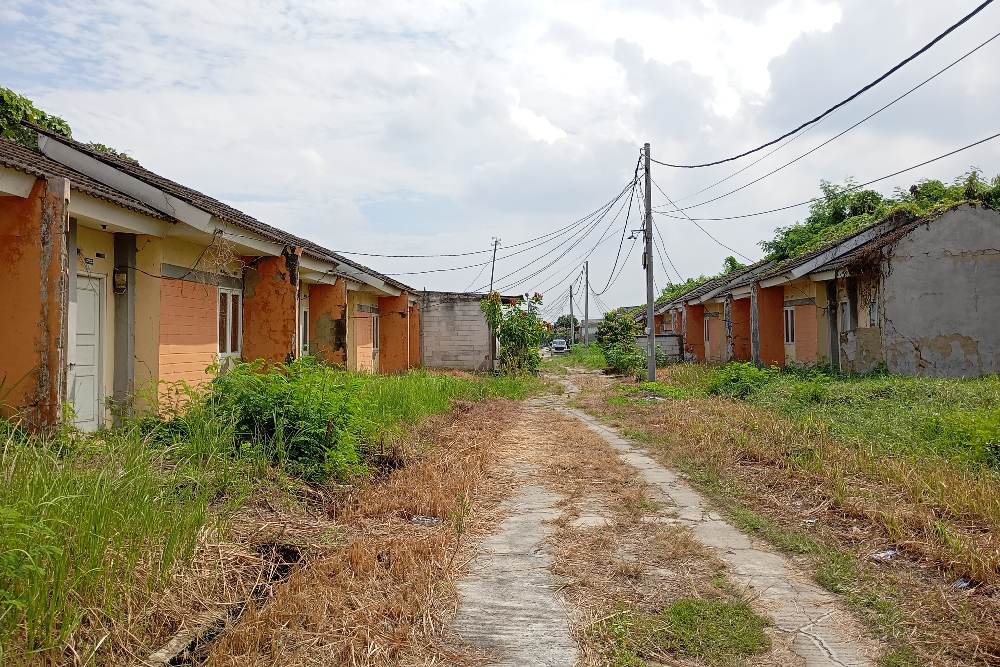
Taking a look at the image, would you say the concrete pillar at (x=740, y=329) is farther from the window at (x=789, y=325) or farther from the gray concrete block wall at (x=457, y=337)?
the gray concrete block wall at (x=457, y=337)

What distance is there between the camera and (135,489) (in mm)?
4473

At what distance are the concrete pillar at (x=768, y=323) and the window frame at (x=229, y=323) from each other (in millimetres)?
15263

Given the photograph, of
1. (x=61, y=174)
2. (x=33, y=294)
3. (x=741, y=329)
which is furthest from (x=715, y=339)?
(x=33, y=294)

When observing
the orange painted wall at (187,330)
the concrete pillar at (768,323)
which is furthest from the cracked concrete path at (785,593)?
the concrete pillar at (768,323)

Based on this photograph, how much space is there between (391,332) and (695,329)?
15.6 metres

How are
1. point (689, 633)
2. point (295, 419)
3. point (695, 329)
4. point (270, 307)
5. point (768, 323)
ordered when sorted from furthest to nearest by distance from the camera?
point (695, 329)
point (768, 323)
point (270, 307)
point (295, 419)
point (689, 633)

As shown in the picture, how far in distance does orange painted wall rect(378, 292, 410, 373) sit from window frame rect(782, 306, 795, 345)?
11.8m

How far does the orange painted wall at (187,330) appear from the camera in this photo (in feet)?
33.4

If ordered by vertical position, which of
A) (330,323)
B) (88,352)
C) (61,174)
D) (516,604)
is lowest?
(516,604)

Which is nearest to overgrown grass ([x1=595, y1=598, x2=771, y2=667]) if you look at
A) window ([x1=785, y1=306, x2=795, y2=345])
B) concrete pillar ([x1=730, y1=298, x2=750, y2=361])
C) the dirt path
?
the dirt path

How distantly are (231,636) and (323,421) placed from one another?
364cm

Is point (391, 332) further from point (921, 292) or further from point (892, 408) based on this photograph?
point (892, 408)

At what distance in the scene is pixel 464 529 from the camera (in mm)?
6086

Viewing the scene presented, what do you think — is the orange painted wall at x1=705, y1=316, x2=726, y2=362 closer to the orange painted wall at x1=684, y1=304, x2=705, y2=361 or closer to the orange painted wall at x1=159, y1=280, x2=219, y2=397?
the orange painted wall at x1=684, y1=304, x2=705, y2=361
